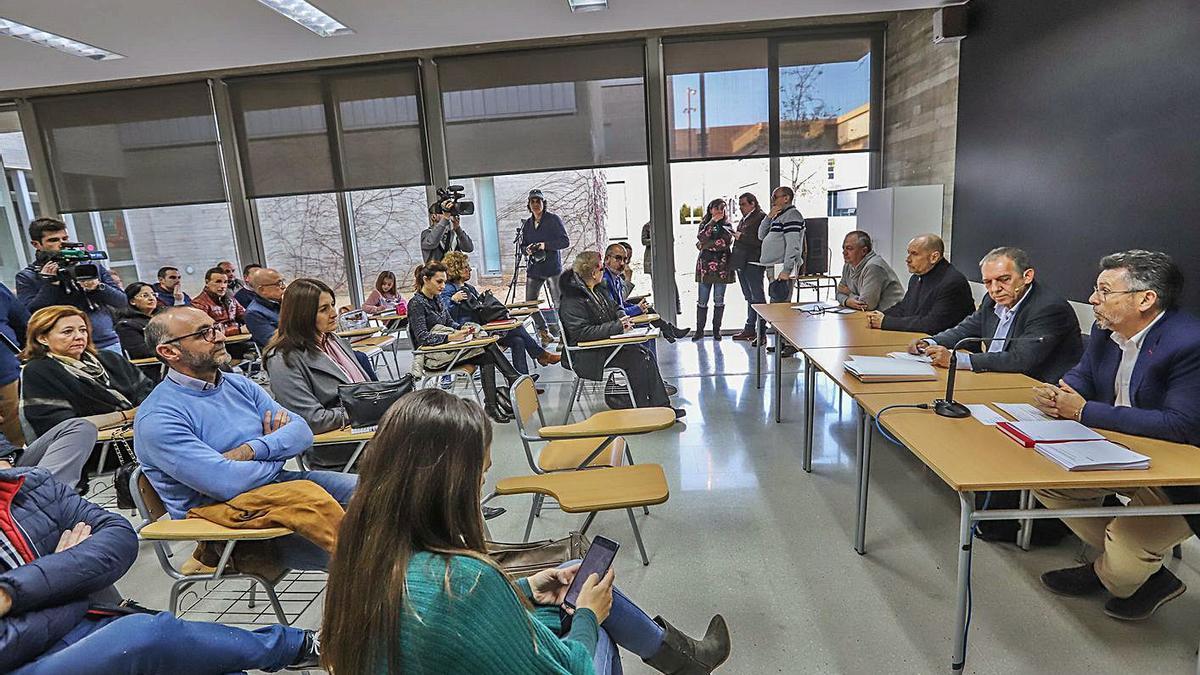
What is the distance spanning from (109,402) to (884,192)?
596 centimetres

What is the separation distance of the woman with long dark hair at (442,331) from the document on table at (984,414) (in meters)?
2.73

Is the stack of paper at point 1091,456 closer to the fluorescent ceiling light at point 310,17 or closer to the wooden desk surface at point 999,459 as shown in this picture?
the wooden desk surface at point 999,459

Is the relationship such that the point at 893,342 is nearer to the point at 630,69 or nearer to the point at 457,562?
the point at 457,562

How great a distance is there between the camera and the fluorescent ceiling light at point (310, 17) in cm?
422

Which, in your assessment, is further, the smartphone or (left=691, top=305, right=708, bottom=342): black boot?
(left=691, top=305, right=708, bottom=342): black boot

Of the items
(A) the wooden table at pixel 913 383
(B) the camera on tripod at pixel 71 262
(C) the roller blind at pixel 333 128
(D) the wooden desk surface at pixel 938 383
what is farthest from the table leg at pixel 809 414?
(C) the roller blind at pixel 333 128

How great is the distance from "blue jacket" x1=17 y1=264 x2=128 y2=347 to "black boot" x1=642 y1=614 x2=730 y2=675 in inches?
162

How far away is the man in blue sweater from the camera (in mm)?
1893

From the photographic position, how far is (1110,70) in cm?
331

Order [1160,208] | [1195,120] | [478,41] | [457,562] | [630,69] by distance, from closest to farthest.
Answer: [457,562], [1195,120], [1160,208], [478,41], [630,69]

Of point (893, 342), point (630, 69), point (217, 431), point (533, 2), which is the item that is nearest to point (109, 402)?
point (217, 431)

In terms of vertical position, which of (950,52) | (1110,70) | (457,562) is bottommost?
(457,562)

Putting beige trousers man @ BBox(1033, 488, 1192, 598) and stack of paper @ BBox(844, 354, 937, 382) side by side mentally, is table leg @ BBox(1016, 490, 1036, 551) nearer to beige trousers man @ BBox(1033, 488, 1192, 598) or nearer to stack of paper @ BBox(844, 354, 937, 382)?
beige trousers man @ BBox(1033, 488, 1192, 598)

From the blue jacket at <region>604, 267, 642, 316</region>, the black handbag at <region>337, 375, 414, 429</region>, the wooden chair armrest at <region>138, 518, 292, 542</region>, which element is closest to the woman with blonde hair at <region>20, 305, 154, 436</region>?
the black handbag at <region>337, 375, 414, 429</region>
